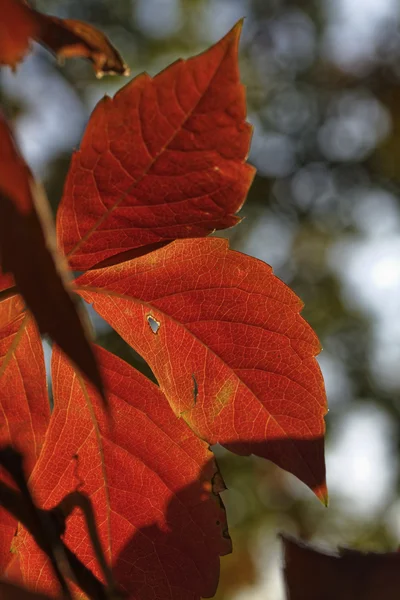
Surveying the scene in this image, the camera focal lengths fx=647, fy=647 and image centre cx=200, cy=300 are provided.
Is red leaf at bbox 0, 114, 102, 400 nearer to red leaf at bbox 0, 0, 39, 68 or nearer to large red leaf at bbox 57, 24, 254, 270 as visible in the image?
red leaf at bbox 0, 0, 39, 68

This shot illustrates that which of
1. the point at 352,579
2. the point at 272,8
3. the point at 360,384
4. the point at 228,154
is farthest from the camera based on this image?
the point at 360,384

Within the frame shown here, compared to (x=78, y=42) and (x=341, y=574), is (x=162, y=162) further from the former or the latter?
(x=341, y=574)

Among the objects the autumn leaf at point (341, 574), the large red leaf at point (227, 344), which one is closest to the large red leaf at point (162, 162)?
the large red leaf at point (227, 344)

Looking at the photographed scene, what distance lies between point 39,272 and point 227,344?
32 cm

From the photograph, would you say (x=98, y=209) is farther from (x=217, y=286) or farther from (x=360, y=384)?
(x=360, y=384)

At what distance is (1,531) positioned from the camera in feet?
2.02

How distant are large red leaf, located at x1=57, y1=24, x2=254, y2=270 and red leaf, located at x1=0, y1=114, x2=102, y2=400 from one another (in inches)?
8.6

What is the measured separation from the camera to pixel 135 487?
646 millimetres

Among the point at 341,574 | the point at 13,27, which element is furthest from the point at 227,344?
the point at 13,27

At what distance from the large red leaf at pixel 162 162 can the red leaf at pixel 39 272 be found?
0.22m

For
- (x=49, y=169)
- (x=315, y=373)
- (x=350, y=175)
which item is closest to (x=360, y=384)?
(x=350, y=175)

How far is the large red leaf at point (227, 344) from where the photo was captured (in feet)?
2.03

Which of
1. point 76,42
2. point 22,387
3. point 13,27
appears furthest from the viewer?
point 22,387

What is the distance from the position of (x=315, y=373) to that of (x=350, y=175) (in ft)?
18.8
